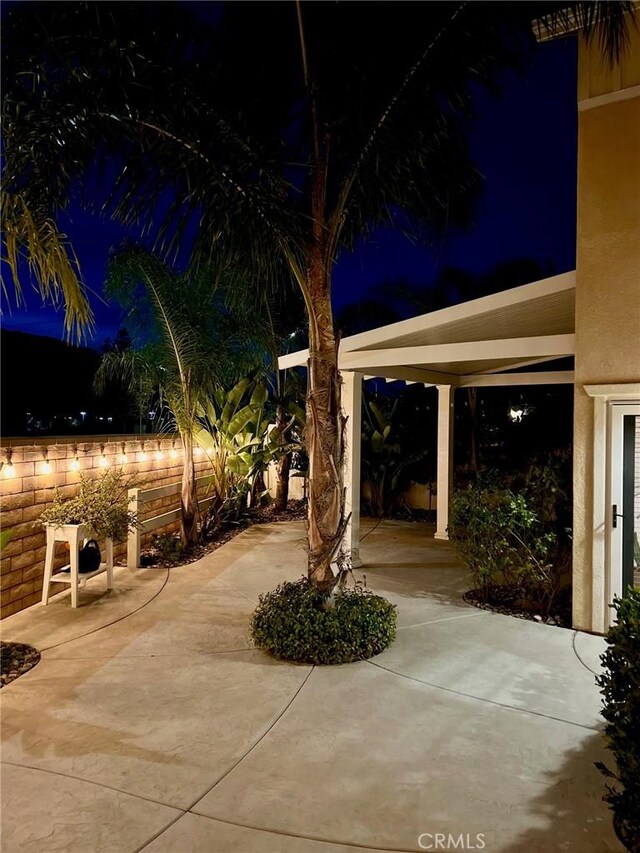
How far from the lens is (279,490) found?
1285 centimetres

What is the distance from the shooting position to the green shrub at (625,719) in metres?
2.62

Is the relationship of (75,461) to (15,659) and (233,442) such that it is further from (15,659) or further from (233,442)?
(233,442)

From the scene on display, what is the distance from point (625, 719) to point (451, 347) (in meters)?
4.88

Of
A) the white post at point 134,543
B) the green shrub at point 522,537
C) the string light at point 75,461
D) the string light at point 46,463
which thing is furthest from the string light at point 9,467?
the green shrub at point 522,537

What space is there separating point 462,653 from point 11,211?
18.0 feet

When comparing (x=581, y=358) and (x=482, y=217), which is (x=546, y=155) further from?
(x=581, y=358)

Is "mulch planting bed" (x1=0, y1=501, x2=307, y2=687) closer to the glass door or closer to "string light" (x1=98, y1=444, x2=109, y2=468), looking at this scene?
"string light" (x1=98, y1=444, x2=109, y2=468)

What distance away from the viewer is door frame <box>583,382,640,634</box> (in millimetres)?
5621

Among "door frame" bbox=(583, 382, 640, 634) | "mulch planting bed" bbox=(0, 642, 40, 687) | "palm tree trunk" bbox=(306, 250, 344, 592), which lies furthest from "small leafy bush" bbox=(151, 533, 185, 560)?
"door frame" bbox=(583, 382, 640, 634)

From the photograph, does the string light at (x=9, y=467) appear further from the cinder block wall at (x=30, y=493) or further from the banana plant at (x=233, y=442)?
the banana plant at (x=233, y=442)

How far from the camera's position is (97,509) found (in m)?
6.72

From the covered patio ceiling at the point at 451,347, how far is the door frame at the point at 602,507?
0.71 metres

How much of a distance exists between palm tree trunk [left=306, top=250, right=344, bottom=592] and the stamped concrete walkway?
102cm

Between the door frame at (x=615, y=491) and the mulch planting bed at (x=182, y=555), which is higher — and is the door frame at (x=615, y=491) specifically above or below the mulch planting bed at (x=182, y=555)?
above
